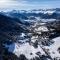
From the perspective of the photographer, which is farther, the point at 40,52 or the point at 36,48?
the point at 36,48

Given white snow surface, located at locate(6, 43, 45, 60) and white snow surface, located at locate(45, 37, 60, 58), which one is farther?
white snow surface, located at locate(45, 37, 60, 58)

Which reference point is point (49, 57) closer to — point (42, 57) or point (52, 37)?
point (42, 57)

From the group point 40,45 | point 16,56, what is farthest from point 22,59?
point 40,45

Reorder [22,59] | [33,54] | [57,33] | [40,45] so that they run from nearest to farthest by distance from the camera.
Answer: [22,59]
[33,54]
[40,45]
[57,33]

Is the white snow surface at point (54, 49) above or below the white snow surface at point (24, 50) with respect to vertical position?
below

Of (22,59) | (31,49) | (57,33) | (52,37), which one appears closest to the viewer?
(22,59)

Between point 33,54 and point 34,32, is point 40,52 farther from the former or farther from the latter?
point 34,32

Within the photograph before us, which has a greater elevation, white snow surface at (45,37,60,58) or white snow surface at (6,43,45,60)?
white snow surface at (6,43,45,60)

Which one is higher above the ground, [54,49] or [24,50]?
[24,50]

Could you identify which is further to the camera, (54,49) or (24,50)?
(54,49)

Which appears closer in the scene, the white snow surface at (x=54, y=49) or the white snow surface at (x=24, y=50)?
the white snow surface at (x=24, y=50)
